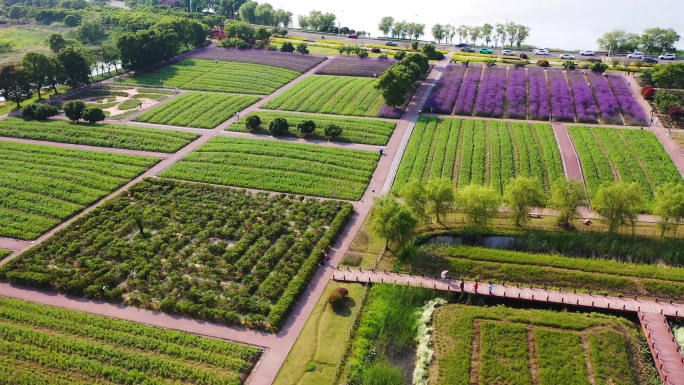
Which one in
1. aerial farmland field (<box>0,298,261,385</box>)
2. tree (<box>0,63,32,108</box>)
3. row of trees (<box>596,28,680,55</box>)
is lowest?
aerial farmland field (<box>0,298,261,385</box>)

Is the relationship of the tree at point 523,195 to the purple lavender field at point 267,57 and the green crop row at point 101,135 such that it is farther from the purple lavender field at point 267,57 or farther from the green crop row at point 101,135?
the purple lavender field at point 267,57

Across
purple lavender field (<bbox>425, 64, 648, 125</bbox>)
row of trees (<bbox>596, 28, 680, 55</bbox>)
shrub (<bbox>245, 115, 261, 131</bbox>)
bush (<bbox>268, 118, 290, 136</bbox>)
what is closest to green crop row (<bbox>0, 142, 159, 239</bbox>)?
shrub (<bbox>245, 115, 261, 131</bbox>)

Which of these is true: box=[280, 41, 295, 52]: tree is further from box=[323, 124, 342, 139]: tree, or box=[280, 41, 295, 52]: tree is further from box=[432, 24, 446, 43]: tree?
box=[323, 124, 342, 139]: tree

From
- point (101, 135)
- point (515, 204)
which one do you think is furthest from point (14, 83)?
point (515, 204)

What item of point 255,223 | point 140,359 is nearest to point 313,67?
point 255,223

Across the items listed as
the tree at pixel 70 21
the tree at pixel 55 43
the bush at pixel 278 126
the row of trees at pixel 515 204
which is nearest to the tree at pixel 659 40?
the row of trees at pixel 515 204

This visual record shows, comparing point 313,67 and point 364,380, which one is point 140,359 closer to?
point 364,380
